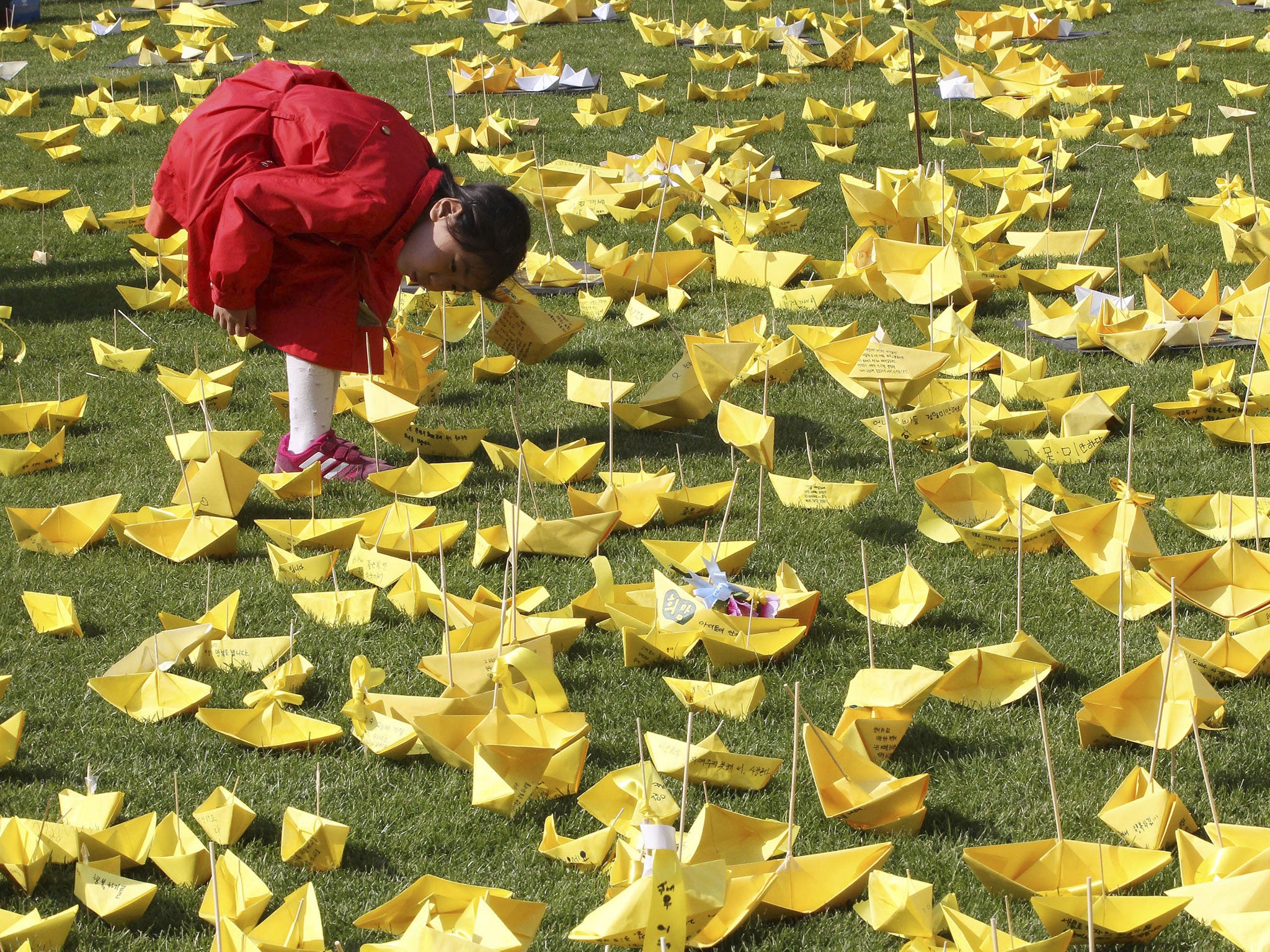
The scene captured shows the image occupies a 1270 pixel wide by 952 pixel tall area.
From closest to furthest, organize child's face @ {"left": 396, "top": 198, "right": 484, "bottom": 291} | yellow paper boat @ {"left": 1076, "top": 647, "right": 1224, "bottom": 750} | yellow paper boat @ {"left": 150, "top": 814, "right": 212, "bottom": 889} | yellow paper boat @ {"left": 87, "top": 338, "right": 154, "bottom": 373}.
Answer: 1. yellow paper boat @ {"left": 150, "top": 814, "right": 212, "bottom": 889}
2. yellow paper boat @ {"left": 1076, "top": 647, "right": 1224, "bottom": 750}
3. child's face @ {"left": 396, "top": 198, "right": 484, "bottom": 291}
4. yellow paper boat @ {"left": 87, "top": 338, "right": 154, "bottom": 373}

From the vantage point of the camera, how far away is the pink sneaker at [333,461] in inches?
155

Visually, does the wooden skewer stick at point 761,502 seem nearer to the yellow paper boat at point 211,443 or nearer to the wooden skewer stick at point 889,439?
the wooden skewer stick at point 889,439

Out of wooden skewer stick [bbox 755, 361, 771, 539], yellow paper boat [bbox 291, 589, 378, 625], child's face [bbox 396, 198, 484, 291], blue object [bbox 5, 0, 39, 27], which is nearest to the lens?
yellow paper boat [bbox 291, 589, 378, 625]

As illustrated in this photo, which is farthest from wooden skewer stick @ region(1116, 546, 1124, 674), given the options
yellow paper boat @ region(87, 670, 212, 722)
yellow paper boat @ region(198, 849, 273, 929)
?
yellow paper boat @ region(87, 670, 212, 722)

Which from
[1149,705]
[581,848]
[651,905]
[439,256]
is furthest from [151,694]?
[1149,705]

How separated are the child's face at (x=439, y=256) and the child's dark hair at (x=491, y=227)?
0.02m

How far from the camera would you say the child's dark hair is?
144 inches

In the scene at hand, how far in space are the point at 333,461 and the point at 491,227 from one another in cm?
82

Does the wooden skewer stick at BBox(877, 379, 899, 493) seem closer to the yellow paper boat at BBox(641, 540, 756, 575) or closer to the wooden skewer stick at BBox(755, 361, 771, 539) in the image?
the wooden skewer stick at BBox(755, 361, 771, 539)

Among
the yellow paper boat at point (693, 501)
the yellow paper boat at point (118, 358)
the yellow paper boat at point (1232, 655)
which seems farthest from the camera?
the yellow paper boat at point (118, 358)

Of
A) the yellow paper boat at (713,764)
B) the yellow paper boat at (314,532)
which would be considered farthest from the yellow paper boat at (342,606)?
the yellow paper boat at (713,764)

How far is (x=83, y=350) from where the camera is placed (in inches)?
193

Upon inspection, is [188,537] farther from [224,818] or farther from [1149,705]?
[1149,705]

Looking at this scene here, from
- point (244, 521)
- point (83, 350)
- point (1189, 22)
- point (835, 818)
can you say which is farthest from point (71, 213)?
point (1189, 22)
